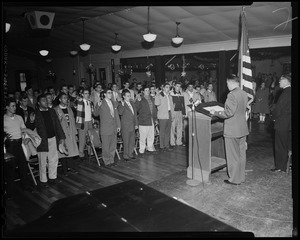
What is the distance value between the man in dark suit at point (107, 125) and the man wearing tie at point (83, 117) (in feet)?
1.48

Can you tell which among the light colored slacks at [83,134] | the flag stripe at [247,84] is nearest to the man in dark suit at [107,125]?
the light colored slacks at [83,134]

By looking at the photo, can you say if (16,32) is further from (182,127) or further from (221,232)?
(221,232)

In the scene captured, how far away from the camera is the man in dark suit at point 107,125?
21.5ft

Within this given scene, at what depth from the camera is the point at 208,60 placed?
14047 mm

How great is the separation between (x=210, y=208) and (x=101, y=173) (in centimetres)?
276

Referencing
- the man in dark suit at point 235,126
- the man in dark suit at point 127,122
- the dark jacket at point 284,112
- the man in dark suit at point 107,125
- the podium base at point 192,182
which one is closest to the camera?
the man in dark suit at point 235,126

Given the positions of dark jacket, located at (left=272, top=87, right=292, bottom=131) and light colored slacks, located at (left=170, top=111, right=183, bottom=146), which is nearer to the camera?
dark jacket, located at (left=272, top=87, right=292, bottom=131)

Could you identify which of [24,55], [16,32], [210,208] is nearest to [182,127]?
[210,208]

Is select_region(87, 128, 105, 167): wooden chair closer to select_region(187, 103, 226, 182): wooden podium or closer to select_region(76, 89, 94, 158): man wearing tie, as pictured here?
select_region(76, 89, 94, 158): man wearing tie

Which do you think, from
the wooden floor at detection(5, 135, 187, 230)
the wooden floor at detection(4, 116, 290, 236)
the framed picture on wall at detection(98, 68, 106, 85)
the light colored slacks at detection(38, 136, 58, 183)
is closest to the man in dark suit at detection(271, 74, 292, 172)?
the wooden floor at detection(4, 116, 290, 236)

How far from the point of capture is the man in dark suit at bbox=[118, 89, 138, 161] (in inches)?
275

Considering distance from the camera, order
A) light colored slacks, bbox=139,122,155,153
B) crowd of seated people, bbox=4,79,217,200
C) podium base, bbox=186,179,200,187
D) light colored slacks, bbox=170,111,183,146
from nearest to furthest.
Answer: podium base, bbox=186,179,200,187 → crowd of seated people, bbox=4,79,217,200 → light colored slacks, bbox=139,122,155,153 → light colored slacks, bbox=170,111,183,146

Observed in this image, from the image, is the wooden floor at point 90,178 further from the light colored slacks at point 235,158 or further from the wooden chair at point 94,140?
the light colored slacks at point 235,158

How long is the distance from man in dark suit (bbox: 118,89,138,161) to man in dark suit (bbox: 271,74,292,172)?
335 centimetres
